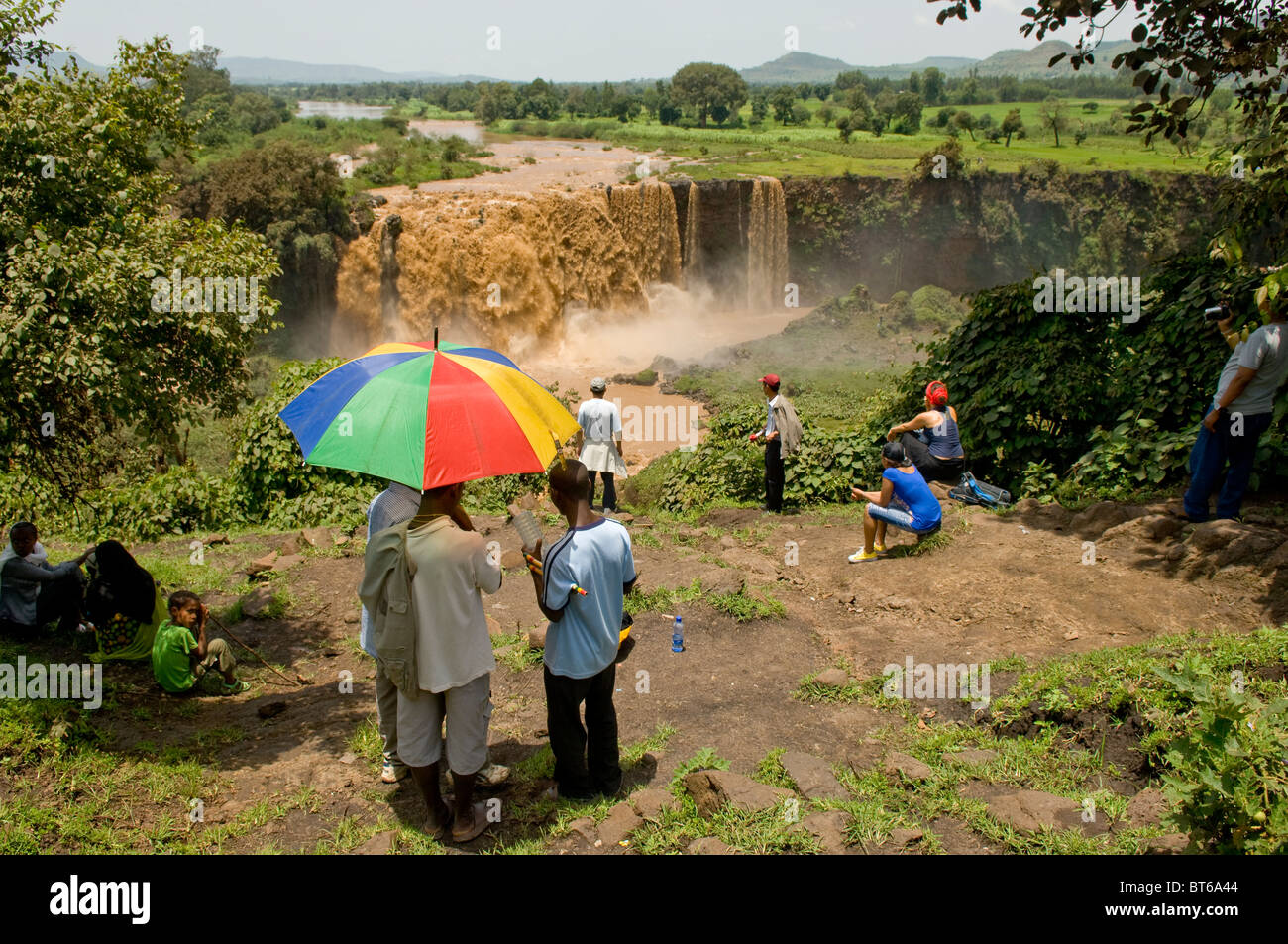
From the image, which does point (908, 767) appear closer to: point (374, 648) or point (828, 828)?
point (828, 828)

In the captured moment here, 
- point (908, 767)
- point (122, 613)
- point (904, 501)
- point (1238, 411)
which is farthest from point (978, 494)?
point (122, 613)

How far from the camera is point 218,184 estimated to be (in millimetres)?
26109

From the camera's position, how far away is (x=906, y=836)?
375cm

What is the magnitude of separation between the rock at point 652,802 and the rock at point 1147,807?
1959mm

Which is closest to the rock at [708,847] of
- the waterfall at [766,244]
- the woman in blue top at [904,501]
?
the woman in blue top at [904,501]

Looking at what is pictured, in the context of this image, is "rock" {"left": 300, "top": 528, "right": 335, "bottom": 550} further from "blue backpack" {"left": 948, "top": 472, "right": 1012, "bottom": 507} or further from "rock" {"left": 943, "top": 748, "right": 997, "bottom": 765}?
"rock" {"left": 943, "top": 748, "right": 997, "bottom": 765}

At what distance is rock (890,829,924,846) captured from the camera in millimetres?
3727

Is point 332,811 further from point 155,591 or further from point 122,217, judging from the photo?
point 122,217

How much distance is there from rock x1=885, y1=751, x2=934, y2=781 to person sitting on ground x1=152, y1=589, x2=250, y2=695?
4175 millimetres

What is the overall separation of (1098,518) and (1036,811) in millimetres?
4294

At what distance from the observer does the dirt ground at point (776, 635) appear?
488cm

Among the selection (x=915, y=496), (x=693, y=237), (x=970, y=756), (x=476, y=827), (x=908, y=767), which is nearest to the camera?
(x=476, y=827)
